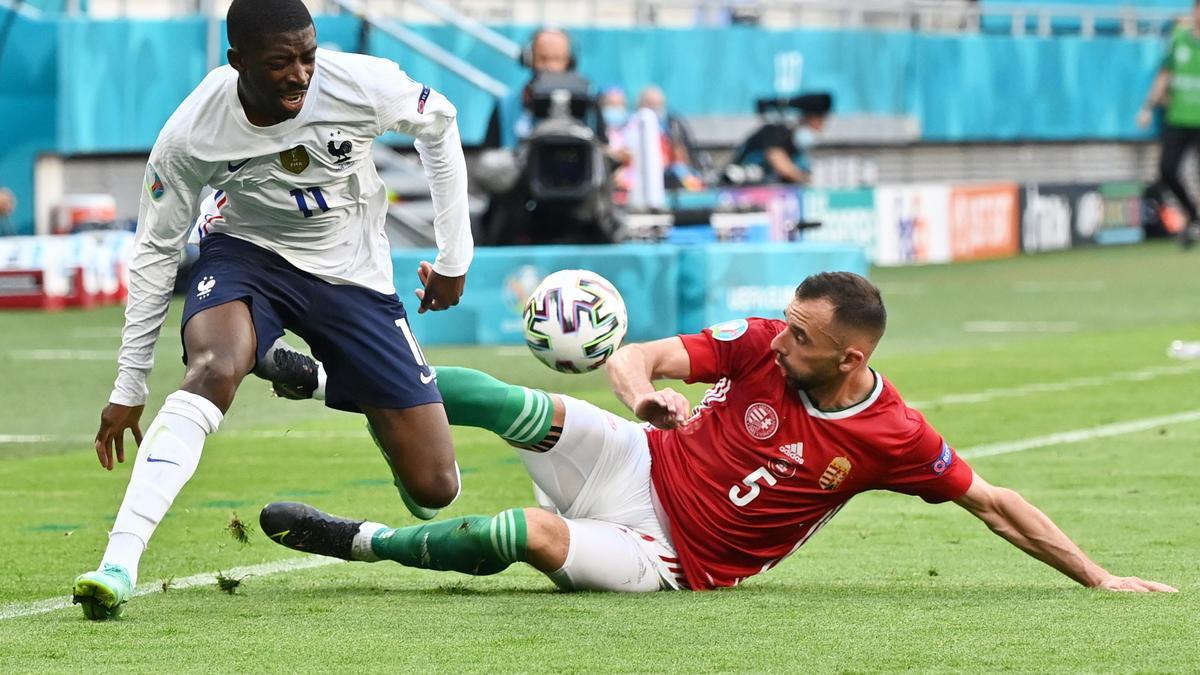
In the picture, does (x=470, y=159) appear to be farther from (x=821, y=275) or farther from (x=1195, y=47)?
(x=821, y=275)

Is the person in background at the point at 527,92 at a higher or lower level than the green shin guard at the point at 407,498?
higher

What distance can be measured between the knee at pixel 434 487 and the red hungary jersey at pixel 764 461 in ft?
2.06

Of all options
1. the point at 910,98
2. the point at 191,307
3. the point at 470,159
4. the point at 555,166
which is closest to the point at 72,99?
the point at 470,159

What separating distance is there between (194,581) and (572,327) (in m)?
1.43

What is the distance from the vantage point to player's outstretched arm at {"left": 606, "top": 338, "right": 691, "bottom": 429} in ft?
18.2

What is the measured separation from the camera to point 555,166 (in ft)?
52.9

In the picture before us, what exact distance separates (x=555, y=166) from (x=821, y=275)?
10226 millimetres

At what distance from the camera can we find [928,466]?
596 centimetres

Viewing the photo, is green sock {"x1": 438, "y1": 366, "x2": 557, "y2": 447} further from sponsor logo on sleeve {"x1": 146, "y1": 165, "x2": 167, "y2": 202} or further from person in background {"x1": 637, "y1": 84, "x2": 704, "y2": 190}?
person in background {"x1": 637, "y1": 84, "x2": 704, "y2": 190}

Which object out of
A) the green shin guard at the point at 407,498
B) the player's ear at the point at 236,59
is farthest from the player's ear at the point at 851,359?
the player's ear at the point at 236,59

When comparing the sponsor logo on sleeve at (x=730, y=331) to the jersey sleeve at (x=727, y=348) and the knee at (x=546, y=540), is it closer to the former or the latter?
the jersey sleeve at (x=727, y=348)

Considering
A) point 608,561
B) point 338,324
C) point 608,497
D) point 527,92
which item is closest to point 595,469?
point 608,497

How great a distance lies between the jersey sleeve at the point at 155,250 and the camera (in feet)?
19.5

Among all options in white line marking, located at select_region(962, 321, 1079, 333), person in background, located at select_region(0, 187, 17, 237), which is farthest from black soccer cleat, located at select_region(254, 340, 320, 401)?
person in background, located at select_region(0, 187, 17, 237)
